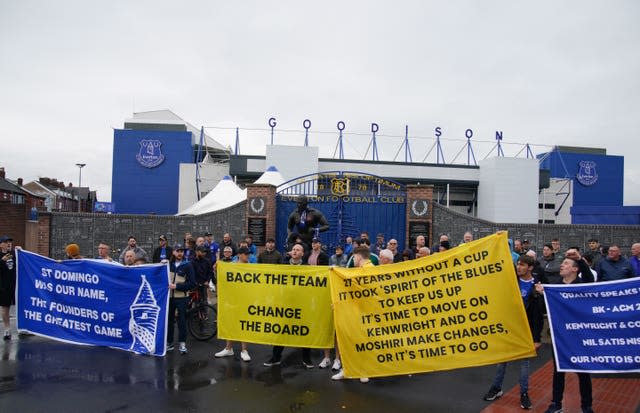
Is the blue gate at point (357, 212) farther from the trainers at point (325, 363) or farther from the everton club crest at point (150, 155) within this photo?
the everton club crest at point (150, 155)

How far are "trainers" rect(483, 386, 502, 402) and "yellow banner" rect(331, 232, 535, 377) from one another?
1.53ft

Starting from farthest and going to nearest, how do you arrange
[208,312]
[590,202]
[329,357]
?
[590,202], [208,312], [329,357]

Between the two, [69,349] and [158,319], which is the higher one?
[158,319]

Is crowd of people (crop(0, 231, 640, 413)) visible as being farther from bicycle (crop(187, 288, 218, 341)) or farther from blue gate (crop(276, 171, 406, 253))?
blue gate (crop(276, 171, 406, 253))

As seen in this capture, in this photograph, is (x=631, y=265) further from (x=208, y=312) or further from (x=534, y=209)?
(x=534, y=209)

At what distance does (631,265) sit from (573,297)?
137 inches

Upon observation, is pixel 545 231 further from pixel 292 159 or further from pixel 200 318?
pixel 292 159

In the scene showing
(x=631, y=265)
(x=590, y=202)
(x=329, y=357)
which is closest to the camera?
(x=329, y=357)

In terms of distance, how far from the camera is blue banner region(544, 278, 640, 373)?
14.8 feet

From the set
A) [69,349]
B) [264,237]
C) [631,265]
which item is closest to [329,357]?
[69,349]

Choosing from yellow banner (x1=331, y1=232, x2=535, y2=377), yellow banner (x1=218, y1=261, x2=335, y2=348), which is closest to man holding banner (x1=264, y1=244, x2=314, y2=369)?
yellow banner (x1=218, y1=261, x2=335, y2=348)

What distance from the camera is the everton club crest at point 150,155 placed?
134 ft

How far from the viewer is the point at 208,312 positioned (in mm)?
7801

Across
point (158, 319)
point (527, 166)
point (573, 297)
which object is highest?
point (527, 166)
